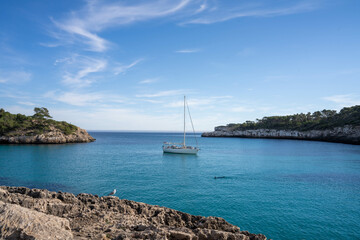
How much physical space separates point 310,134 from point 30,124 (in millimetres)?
110312

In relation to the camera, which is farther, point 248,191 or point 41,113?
point 41,113

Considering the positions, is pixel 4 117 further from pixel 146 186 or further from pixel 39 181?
pixel 146 186

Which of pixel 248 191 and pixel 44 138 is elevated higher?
pixel 44 138

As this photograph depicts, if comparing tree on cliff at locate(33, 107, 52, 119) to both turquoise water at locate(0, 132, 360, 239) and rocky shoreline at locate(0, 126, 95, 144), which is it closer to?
rocky shoreline at locate(0, 126, 95, 144)

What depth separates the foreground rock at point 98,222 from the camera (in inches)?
253

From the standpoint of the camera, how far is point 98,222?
31.1ft

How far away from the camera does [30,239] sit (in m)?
5.93

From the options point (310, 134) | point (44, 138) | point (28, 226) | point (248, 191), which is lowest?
point (248, 191)

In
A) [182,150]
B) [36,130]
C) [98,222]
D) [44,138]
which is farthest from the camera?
[36,130]

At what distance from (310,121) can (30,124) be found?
123119 millimetres

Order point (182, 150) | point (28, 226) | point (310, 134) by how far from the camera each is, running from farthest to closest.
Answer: point (310, 134)
point (182, 150)
point (28, 226)

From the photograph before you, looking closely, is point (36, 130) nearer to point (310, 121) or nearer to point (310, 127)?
point (310, 127)

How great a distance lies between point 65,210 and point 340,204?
18704mm

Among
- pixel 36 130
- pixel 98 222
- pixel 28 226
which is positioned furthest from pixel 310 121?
pixel 28 226
